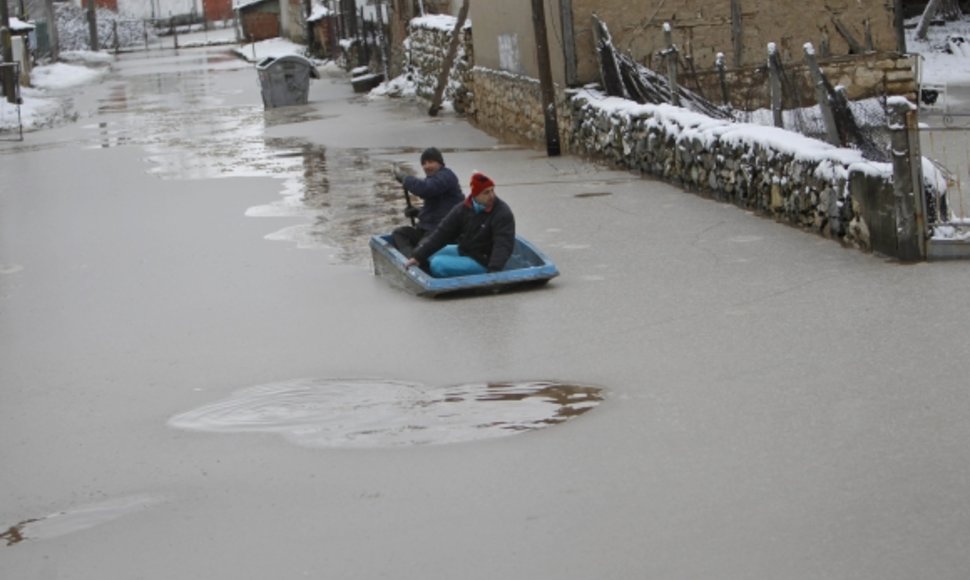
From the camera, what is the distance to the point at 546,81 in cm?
2119

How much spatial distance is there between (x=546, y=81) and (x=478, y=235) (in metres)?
9.73

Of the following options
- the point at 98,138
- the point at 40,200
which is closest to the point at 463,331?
the point at 40,200

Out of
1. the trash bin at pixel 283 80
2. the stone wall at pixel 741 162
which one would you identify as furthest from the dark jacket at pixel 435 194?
the trash bin at pixel 283 80

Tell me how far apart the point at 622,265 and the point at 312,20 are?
44447 mm

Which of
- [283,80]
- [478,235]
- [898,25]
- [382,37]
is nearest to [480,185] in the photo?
[478,235]

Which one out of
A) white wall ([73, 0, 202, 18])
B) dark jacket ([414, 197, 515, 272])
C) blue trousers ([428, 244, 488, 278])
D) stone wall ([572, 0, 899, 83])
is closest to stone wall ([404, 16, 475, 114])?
stone wall ([572, 0, 899, 83])

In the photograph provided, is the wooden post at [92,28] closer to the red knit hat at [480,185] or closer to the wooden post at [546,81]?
the wooden post at [546,81]

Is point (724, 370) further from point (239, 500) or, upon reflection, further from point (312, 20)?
point (312, 20)

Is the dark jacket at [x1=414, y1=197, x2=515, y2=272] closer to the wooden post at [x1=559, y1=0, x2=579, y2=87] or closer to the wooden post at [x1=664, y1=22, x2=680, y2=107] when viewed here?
the wooden post at [x1=664, y1=22, x2=680, y2=107]

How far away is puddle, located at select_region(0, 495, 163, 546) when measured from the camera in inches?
271

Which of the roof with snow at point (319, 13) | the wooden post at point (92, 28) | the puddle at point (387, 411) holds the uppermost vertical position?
the wooden post at point (92, 28)

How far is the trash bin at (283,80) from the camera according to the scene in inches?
1320

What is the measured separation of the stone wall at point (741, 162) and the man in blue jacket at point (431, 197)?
3.03 meters

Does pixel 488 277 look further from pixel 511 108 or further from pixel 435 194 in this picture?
pixel 511 108
